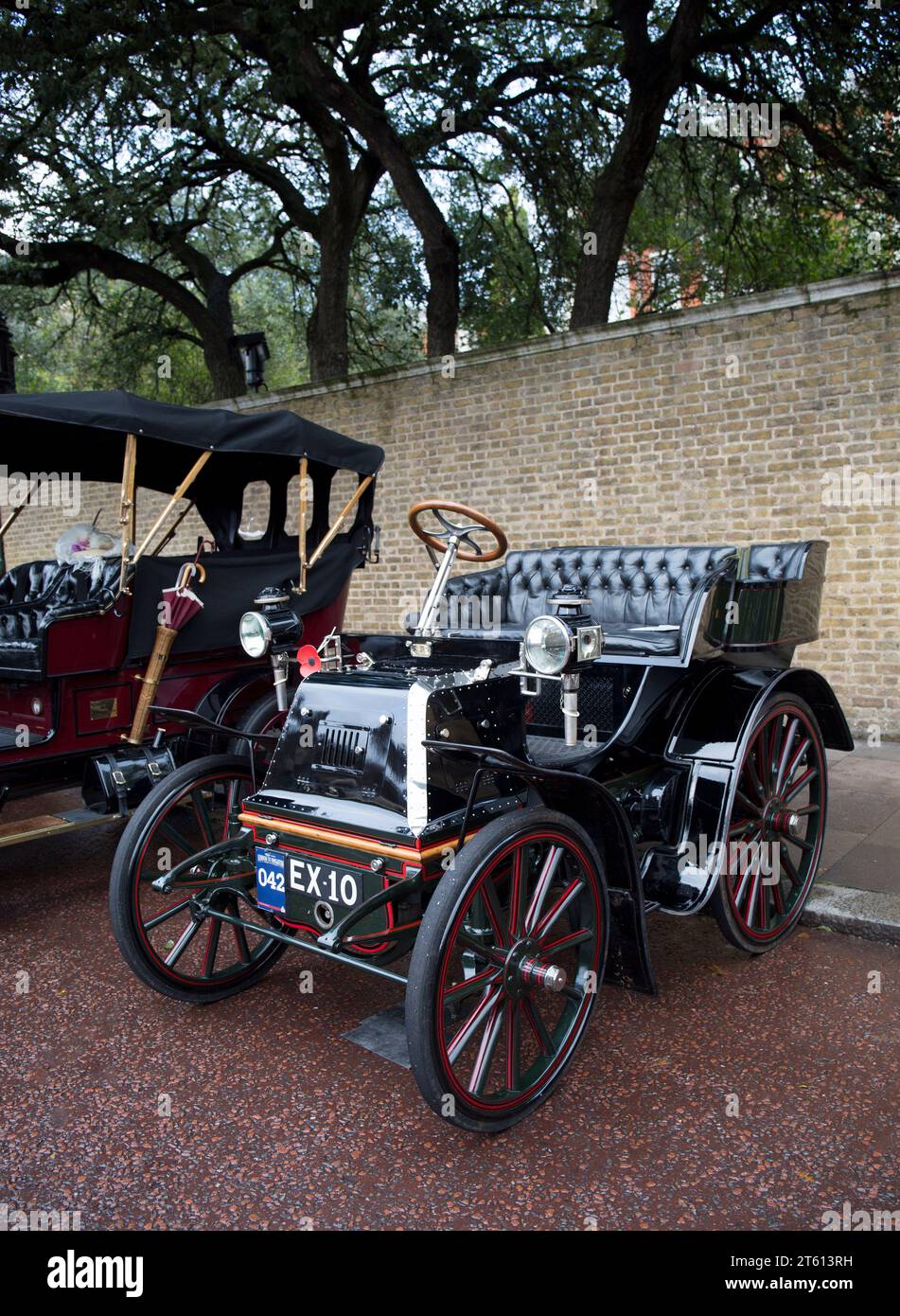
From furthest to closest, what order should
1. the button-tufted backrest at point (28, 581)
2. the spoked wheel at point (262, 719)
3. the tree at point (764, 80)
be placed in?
the tree at point (764, 80) → the button-tufted backrest at point (28, 581) → the spoked wheel at point (262, 719)

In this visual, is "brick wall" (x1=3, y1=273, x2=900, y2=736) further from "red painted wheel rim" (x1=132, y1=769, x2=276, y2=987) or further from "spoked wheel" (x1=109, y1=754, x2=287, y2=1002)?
"spoked wheel" (x1=109, y1=754, x2=287, y2=1002)

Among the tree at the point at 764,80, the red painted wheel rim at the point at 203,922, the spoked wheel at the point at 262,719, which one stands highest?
the tree at the point at 764,80

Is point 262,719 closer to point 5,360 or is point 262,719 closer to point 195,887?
point 195,887

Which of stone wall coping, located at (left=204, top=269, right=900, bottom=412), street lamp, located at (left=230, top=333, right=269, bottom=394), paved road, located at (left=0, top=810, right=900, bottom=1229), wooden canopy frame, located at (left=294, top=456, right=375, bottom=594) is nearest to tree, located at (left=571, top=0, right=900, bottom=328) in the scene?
stone wall coping, located at (left=204, top=269, right=900, bottom=412)

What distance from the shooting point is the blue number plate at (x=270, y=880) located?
2.94 m

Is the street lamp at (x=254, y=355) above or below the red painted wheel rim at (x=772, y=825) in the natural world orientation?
above

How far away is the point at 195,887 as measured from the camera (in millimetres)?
3172

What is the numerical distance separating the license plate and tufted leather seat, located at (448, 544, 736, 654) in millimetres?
1755

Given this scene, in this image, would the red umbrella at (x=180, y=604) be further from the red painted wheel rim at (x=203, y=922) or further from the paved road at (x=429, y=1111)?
the paved road at (x=429, y=1111)

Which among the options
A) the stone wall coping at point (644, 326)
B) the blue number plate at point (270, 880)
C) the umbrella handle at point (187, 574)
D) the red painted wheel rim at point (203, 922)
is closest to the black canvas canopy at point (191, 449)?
the umbrella handle at point (187, 574)

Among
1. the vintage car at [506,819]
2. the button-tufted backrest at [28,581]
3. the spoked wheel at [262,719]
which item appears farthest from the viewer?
the button-tufted backrest at [28,581]

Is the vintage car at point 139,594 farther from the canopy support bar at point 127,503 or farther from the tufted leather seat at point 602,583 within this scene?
the tufted leather seat at point 602,583

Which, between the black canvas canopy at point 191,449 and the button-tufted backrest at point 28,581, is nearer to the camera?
the black canvas canopy at point 191,449

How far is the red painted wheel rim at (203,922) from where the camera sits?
10.2 ft
